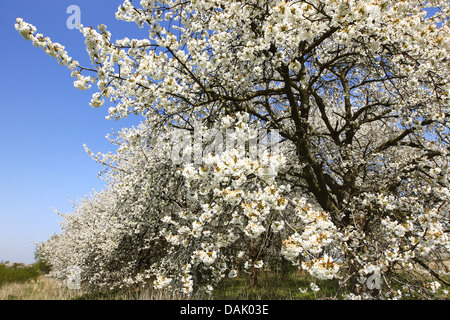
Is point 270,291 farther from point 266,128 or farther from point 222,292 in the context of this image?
point 266,128

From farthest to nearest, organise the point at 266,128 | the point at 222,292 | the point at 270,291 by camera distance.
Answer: the point at 270,291 → the point at 222,292 → the point at 266,128

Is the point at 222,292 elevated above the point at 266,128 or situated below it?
below

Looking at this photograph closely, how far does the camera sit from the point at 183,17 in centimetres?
450

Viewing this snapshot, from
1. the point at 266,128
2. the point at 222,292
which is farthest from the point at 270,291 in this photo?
Result: the point at 266,128

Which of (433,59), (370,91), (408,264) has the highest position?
(370,91)

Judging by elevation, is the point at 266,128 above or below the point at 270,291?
above

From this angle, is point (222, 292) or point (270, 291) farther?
point (270, 291)

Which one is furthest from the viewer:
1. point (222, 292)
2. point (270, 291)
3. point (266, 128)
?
point (270, 291)
